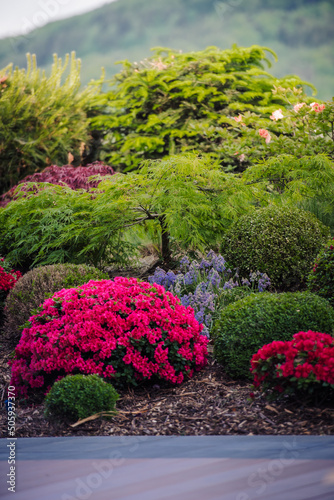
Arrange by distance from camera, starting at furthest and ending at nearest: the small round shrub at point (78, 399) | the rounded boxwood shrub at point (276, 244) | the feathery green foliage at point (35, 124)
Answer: the feathery green foliage at point (35, 124), the rounded boxwood shrub at point (276, 244), the small round shrub at point (78, 399)

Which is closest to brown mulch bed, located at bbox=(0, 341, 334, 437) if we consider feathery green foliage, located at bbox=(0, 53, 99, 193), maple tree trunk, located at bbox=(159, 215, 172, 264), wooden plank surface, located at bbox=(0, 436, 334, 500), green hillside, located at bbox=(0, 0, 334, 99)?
wooden plank surface, located at bbox=(0, 436, 334, 500)

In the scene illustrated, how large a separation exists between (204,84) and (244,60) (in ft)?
3.84

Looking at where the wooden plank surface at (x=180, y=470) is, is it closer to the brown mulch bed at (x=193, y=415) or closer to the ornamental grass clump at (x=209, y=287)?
the brown mulch bed at (x=193, y=415)

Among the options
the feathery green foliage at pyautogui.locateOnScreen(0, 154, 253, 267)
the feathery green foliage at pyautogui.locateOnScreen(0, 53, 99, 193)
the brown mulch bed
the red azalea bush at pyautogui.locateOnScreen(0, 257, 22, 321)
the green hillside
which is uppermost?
the green hillside

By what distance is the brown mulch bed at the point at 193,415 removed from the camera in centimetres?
258

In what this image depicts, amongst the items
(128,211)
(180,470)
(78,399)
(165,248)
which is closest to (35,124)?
(165,248)

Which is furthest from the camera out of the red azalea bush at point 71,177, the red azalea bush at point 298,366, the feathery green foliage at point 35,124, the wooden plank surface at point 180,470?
the feathery green foliage at point 35,124

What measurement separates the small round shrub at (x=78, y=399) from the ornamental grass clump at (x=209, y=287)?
1.35 meters

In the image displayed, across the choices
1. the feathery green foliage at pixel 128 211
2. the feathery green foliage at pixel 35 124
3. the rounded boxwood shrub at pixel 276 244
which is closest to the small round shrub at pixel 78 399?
the feathery green foliage at pixel 128 211

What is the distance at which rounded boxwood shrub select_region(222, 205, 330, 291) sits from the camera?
17.1 ft

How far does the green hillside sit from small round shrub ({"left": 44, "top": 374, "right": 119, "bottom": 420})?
11.9 metres

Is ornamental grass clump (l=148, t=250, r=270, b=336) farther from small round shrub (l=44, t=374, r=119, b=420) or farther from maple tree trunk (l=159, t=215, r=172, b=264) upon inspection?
small round shrub (l=44, t=374, r=119, b=420)

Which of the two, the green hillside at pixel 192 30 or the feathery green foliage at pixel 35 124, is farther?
the green hillside at pixel 192 30

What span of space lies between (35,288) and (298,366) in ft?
9.26
